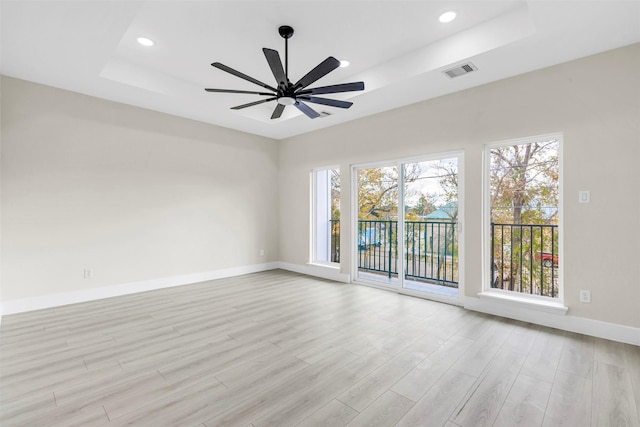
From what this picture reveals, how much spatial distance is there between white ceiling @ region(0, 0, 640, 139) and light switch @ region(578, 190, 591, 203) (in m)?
1.41

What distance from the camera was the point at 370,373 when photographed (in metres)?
2.26

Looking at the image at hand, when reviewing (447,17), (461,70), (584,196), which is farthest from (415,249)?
(447,17)

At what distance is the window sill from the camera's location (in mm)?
3125

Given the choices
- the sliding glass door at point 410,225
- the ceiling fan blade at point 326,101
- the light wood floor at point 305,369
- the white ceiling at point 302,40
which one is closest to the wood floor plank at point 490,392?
the light wood floor at point 305,369

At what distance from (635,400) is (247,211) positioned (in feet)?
18.2

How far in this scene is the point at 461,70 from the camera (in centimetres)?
332

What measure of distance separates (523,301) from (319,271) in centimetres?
330

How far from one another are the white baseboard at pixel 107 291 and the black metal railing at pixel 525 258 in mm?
4391

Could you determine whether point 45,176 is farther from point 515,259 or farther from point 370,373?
point 515,259

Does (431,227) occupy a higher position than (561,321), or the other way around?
(431,227)

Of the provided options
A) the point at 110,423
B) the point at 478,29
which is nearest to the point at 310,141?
the point at 478,29

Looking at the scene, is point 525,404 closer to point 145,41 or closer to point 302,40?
point 302,40

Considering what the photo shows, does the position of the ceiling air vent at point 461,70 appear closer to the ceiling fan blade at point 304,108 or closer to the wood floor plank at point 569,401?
the ceiling fan blade at point 304,108

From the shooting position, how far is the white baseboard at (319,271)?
17.3ft
